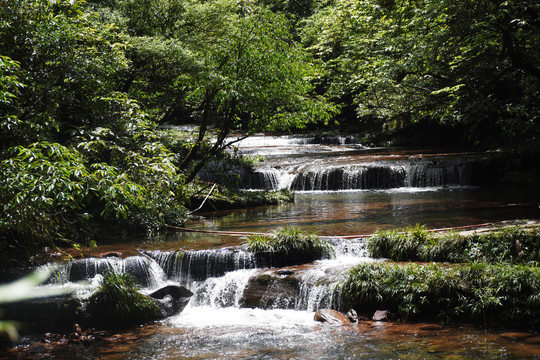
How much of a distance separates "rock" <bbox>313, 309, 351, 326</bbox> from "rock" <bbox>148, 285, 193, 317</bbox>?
2.62 metres

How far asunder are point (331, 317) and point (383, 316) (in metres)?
0.85

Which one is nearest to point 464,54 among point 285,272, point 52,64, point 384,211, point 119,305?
point 384,211

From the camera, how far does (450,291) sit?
7.35m

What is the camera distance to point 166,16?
18797 mm

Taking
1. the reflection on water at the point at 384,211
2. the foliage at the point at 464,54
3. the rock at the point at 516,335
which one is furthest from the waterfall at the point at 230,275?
the foliage at the point at 464,54

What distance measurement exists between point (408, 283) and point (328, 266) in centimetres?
184

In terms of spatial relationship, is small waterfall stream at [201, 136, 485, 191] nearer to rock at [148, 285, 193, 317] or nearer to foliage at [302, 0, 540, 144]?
foliage at [302, 0, 540, 144]

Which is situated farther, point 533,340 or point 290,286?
point 290,286

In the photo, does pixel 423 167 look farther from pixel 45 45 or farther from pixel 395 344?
pixel 45 45

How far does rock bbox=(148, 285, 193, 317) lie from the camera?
8461mm

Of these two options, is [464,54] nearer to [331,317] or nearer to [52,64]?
Answer: [331,317]

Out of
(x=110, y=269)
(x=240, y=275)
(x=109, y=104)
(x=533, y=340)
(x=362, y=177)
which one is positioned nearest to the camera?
(x=533, y=340)

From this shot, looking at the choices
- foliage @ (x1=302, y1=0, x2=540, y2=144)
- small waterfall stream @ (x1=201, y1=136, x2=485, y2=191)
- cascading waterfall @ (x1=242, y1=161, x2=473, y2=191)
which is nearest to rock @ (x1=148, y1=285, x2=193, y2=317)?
foliage @ (x1=302, y1=0, x2=540, y2=144)

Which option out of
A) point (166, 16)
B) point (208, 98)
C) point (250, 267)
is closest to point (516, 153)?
point (208, 98)
